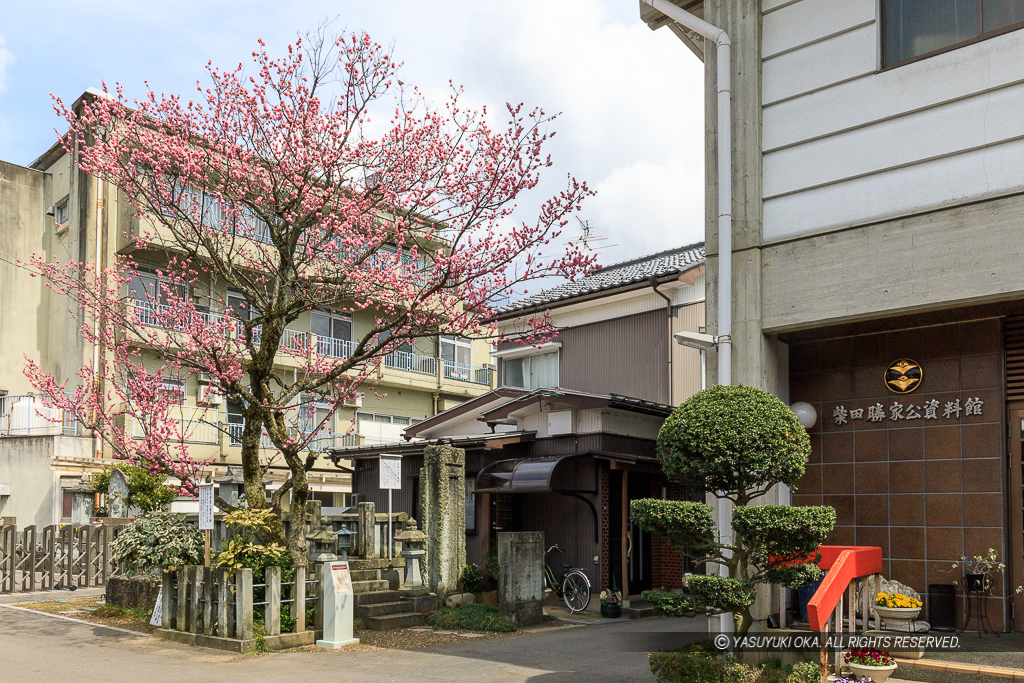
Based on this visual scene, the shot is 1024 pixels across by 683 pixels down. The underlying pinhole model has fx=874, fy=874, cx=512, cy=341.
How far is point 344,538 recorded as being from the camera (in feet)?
51.5

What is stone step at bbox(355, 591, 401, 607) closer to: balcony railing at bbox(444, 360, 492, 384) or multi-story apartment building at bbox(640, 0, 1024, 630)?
multi-story apartment building at bbox(640, 0, 1024, 630)

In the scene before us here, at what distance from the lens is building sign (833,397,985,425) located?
10406 mm

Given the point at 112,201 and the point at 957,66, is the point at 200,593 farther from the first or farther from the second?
the point at 112,201

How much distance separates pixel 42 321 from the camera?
2980cm

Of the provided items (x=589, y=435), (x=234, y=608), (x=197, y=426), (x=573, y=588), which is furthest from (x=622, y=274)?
(x=234, y=608)

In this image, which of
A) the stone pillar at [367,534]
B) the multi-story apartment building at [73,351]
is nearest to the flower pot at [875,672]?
the stone pillar at [367,534]

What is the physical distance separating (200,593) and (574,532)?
807cm

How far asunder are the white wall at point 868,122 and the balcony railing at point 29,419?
77.0 ft

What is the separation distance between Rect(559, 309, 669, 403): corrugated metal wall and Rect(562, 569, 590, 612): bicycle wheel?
219 inches

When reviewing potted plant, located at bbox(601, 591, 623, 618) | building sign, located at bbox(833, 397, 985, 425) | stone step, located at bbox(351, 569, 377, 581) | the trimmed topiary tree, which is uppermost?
building sign, located at bbox(833, 397, 985, 425)

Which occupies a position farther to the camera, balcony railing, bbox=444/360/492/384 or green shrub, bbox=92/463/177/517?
balcony railing, bbox=444/360/492/384

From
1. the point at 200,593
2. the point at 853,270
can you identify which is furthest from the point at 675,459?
the point at 200,593

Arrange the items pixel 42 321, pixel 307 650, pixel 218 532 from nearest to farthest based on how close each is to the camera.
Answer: pixel 307 650 → pixel 218 532 → pixel 42 321

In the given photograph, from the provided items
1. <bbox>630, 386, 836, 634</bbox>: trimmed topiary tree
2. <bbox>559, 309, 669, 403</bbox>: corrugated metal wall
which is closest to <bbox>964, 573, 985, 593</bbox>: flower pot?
<bbox>630, 386, 836, 634</bbox>: trimmed topiary tree
